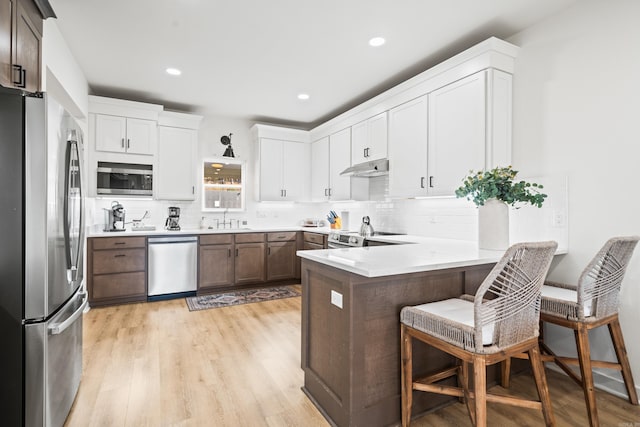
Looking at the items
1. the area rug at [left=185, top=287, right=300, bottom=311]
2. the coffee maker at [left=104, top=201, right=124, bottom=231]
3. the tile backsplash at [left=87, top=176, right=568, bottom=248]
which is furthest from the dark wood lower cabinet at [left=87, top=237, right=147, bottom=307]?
the area rug at [left=185, top=287, right=300, bottom=311]

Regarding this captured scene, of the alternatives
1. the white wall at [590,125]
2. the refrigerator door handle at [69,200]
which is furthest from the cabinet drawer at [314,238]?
the refrigerator door handle at [69,200]

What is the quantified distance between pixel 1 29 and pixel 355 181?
3.69 metres

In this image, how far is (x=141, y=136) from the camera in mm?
4414

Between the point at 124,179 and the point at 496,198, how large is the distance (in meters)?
4.36

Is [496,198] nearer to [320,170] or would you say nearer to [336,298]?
[336,298]

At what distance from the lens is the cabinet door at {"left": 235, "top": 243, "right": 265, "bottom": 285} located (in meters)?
4.78

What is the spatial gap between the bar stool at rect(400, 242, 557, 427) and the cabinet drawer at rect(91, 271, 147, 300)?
3656 millimetres

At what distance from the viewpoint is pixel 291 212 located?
5914mm

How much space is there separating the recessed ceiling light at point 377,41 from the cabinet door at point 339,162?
161cm

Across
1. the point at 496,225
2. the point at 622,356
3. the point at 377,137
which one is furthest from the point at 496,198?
the point at 377,137

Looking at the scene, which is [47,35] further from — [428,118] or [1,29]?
[428,118]

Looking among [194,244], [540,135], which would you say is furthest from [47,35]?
[540,135]

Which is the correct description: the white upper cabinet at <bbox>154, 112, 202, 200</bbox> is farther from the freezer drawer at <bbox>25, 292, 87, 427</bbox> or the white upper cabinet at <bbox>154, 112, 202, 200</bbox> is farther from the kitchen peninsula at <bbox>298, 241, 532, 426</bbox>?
the kitchen peninsula at <bbox>298, 241, 532, 426</bbox>

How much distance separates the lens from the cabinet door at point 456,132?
2768 millimetres
